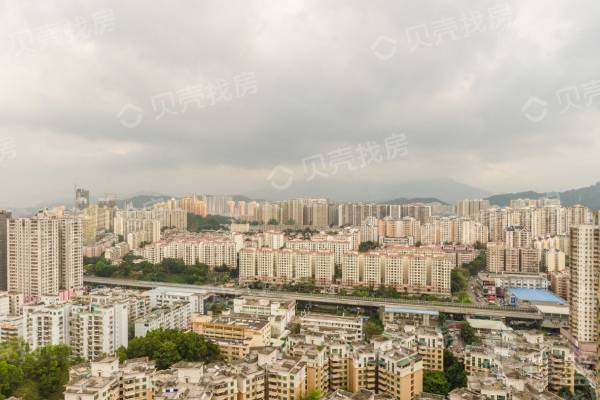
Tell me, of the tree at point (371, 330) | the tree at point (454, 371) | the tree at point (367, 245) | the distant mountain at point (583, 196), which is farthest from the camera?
the tree at point (367, 245)

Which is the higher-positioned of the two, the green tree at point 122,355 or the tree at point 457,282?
the green tree at point 122,355

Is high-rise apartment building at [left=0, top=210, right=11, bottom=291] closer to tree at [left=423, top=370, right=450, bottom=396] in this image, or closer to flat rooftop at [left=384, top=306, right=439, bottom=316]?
flat rooftop at [left=384, top=306, right=439, bottom=316]

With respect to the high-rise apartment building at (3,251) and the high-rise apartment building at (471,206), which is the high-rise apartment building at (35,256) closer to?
the high-rise apartment building at (3,251)

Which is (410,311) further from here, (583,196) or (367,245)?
(583,196)

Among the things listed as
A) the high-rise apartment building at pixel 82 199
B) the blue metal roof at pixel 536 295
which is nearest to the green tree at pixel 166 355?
the blue metal roof at pixel 536 295

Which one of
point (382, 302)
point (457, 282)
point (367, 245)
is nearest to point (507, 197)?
point (367, 245)

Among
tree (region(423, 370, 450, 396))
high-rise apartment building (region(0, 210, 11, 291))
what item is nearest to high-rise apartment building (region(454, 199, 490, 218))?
tree (region(423, 370, 450, 396))
